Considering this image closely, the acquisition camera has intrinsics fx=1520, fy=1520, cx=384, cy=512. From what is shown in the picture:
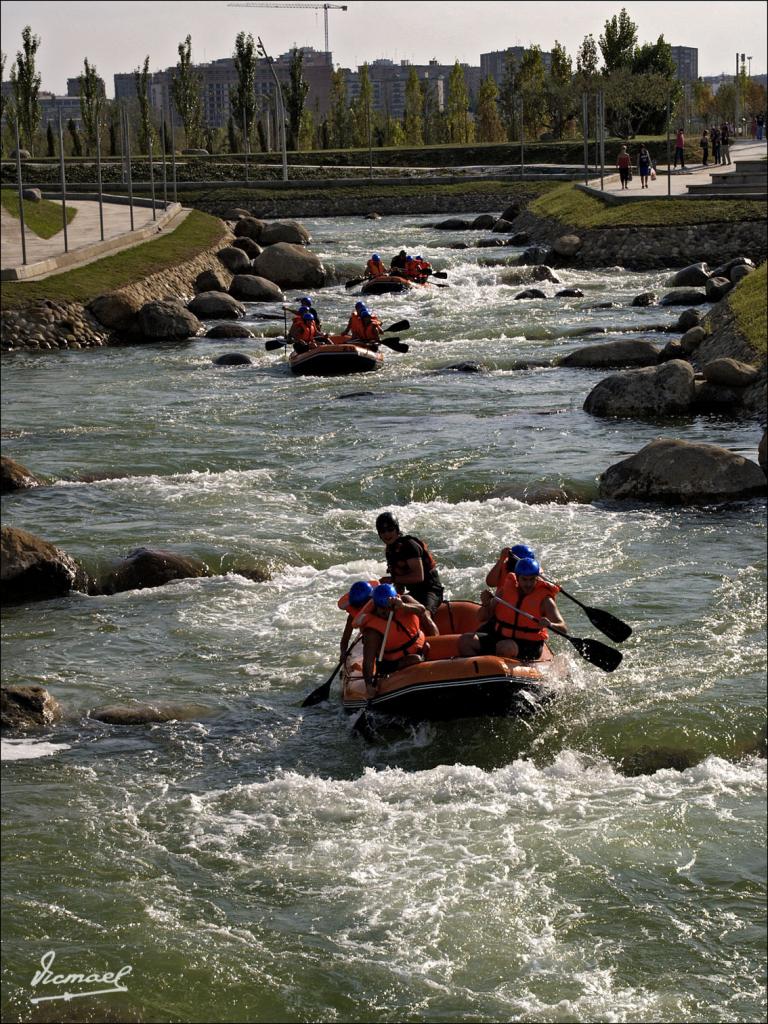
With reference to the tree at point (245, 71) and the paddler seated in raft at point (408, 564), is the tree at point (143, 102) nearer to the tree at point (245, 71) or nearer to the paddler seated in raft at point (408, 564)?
the tree at point (245, 71)

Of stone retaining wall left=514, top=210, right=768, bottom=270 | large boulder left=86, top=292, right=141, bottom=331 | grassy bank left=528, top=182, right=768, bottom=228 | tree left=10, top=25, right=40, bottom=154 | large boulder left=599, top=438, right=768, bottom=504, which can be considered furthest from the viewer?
tree left=10, top=25, right=40, bottom=154

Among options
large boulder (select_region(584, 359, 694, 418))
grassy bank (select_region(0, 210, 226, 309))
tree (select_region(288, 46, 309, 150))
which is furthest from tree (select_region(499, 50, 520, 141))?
large boulder (select_region(584, 359, 694, 418))

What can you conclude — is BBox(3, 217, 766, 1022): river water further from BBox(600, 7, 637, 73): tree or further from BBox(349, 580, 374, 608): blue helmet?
BBox(600, 7, 637, 73): tree

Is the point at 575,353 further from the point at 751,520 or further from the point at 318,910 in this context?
the point at 318,910

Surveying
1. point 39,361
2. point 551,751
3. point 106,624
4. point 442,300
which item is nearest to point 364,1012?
point 551,751

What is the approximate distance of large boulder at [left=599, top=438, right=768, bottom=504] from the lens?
640 inches

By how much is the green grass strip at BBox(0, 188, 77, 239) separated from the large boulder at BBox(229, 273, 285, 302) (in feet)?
25.0

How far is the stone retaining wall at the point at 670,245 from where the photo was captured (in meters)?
37.4

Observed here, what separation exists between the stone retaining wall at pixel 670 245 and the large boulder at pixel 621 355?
12.7 metres

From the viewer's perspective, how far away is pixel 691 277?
34188mm

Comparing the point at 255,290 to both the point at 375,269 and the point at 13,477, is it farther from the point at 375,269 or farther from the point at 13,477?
the point at 13,477

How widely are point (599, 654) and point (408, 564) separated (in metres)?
1.67

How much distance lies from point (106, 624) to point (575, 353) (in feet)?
45.1

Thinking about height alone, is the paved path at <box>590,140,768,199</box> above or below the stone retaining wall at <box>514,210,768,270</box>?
above
